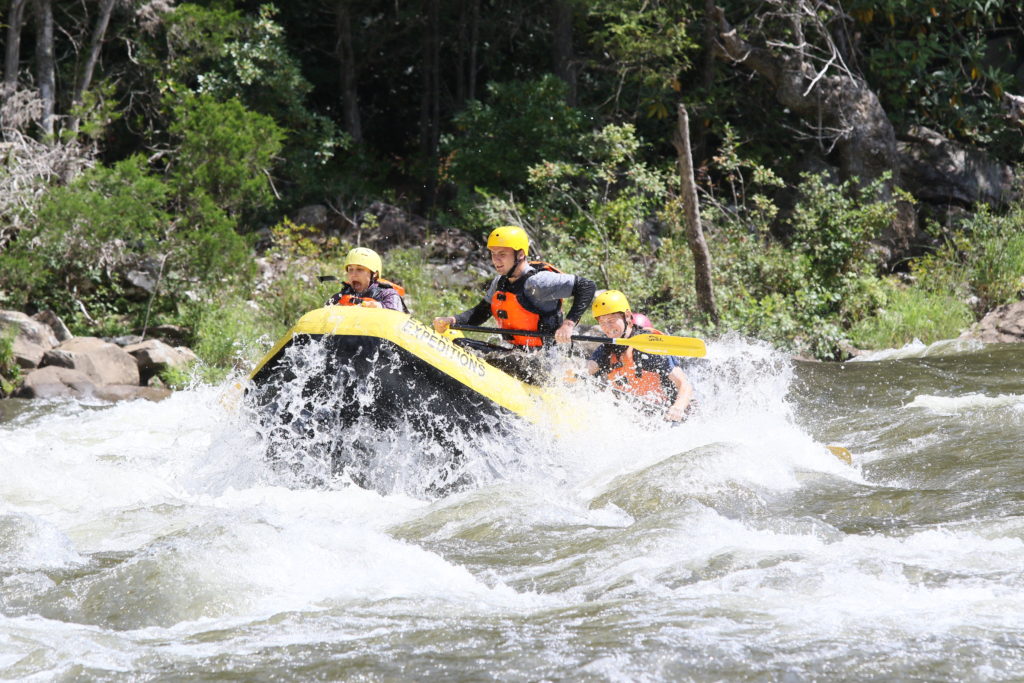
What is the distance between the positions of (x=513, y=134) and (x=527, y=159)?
A: 0.47 m

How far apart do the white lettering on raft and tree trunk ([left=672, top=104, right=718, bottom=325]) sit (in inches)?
240

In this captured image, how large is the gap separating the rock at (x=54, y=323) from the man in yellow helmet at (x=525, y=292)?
6.24 meters

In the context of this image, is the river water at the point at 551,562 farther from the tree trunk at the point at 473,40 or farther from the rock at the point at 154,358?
the tree trunk at the point at 473,40

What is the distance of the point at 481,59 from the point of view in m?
18.8

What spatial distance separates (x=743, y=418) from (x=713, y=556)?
365cm

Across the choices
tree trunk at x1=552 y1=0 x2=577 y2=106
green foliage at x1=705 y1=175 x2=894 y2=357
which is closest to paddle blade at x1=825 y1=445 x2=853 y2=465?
green foliage at x1=705 y1=175 x2=894 y2=357

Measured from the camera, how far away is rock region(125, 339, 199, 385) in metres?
10.9

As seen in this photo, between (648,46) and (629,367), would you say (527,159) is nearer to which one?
(648,46)

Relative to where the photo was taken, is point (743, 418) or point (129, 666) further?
point (743, 418)

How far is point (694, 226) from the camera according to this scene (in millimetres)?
11719

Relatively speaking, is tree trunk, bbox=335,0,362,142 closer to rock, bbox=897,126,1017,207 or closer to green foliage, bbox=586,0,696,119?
green foliage, bbox=586,0,696,119

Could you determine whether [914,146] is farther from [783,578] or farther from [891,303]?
[783,578]

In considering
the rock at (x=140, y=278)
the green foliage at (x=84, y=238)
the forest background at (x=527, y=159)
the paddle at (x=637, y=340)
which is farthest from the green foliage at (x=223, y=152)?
the paddle at (x=637, y=340)

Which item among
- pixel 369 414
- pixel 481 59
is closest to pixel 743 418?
pixel 369 414
